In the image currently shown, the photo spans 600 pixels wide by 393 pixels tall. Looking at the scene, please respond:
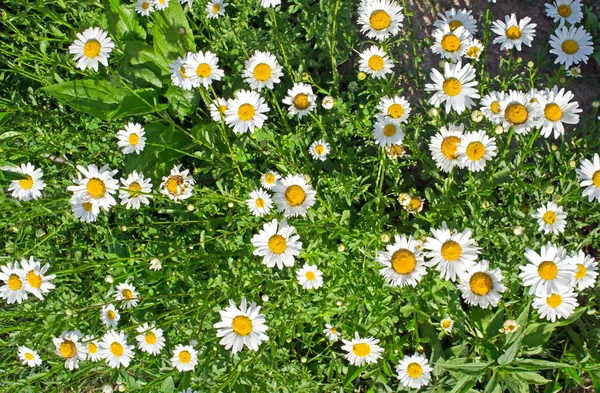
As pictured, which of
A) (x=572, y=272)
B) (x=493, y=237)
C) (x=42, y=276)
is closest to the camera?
(x=572, y=272)

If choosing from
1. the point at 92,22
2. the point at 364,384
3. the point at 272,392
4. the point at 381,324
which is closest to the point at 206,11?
the point at 92,22

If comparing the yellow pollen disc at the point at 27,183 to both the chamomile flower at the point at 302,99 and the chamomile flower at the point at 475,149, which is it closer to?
the chamomile flower at the point at 302,99

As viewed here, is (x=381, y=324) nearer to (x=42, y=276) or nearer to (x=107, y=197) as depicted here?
(x=107, y=197)

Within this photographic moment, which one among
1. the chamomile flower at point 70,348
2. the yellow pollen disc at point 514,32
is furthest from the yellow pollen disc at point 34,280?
the yellow pollen disc at point 514,32

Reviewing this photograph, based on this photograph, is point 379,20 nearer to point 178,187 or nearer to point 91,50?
point 178,187

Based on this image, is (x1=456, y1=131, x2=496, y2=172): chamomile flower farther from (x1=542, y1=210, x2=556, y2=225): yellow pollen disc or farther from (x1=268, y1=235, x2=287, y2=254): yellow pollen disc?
(x1=268, y1=235, x2=287, y2=254): yellow pollen disc

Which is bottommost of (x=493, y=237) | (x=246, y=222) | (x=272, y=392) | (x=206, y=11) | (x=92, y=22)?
(x=272, y=392)

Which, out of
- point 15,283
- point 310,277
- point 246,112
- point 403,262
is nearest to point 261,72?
point 246,112

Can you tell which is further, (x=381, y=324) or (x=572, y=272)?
(x=381, y=324)
